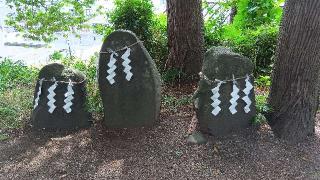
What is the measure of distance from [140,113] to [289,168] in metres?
1.83

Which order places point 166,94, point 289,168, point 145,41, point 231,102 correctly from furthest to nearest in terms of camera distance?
point 145,41, point 166,94, point 231,102, point 289,168

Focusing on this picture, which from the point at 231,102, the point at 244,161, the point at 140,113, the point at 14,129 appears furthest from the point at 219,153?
the point at 14,129

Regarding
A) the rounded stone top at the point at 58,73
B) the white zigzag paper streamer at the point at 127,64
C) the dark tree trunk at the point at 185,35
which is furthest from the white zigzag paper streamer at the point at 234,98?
the rounded stone top at the point at 58,73

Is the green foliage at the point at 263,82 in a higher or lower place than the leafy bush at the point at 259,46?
lower

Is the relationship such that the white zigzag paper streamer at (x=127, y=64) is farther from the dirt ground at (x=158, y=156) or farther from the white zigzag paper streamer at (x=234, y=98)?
the white zigzag paper streamer at (x=234, y=98)

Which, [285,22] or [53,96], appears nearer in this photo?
[285,22]

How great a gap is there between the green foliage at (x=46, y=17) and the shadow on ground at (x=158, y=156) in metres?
3.74

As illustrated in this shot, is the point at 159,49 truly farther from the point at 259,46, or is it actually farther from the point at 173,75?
the point at 259,46

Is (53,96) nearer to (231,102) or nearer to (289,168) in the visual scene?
(231,102)

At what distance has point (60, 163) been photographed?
4.21m

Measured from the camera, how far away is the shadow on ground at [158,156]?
3955 millimetres

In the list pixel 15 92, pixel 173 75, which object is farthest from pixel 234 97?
pixel 15 92

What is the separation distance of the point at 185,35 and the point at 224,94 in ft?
6.44

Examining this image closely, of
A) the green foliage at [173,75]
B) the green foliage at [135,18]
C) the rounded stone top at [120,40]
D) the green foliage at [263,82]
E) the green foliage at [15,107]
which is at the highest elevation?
the green foliage at [135,18]
